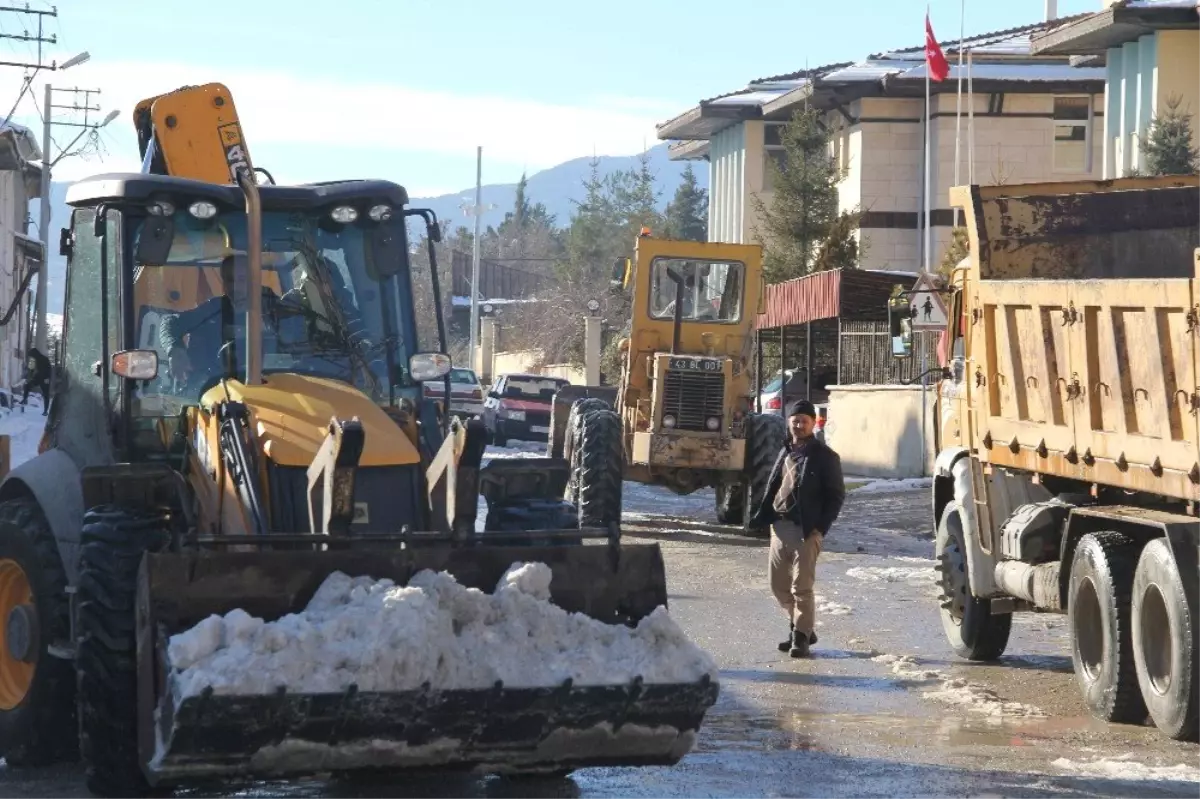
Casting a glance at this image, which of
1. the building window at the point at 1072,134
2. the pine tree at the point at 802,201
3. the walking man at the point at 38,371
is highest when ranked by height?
the building window at the point at 1072,134

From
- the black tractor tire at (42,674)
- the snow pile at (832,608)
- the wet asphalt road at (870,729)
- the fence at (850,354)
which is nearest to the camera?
the wet asphalt road at (870,729)

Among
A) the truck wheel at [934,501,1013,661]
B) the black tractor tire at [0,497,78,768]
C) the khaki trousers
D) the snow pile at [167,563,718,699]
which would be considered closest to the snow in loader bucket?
the snow pile at [167,563,718,699]

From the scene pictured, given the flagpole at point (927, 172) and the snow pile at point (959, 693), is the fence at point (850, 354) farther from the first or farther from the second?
the snow pile at point (959, 693)

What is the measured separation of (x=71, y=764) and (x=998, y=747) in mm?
4178

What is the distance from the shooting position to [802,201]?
4431cm

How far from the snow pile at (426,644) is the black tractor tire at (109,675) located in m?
0.61

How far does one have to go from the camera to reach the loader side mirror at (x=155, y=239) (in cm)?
919

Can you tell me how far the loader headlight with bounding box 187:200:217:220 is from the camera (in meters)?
9.20

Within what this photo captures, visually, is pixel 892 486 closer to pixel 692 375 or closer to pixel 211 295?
pixel 692 375

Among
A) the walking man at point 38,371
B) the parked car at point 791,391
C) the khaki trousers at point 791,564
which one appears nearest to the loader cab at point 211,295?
the walking man at point 38,371

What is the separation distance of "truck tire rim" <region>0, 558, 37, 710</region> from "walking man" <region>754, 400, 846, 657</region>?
17.7ft

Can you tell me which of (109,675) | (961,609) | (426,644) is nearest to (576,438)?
(961,609)

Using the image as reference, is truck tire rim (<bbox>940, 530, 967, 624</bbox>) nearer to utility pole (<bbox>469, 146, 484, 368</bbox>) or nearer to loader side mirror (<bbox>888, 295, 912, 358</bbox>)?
loader side mirror (<bbox>888, 295, 912, 358</bbox>)

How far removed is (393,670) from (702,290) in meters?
15.8
